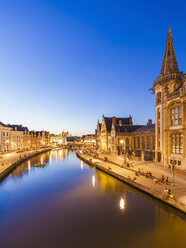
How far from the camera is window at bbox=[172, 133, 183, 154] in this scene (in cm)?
2911

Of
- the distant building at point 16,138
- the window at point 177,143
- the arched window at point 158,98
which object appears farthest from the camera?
the distant building at point 16,138

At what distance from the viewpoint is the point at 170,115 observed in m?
32.1

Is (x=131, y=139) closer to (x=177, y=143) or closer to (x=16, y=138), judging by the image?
(x=177, y=143)

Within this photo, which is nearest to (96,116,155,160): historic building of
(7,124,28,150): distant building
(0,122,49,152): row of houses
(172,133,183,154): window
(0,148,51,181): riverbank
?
(172,133,183,154): window

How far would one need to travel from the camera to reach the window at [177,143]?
29.1m

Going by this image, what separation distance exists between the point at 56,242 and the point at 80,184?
17234 mm

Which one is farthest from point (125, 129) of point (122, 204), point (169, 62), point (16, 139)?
point (16, 139)

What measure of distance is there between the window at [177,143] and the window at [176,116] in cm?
248

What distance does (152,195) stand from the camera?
19844mm

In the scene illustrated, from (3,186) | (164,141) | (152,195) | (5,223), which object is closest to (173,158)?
(164,141)

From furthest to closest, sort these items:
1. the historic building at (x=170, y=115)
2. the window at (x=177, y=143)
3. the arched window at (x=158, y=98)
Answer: the arched window at (x=158, y=98), the window at (x=177, y=143), the historic building at (x=170, y=115)

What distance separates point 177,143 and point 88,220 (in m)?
22.7

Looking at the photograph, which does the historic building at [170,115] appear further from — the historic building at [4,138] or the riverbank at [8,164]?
the historic building at [4,138]

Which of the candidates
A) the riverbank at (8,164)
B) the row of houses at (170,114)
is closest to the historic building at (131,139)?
the row of houses at (170,114)
